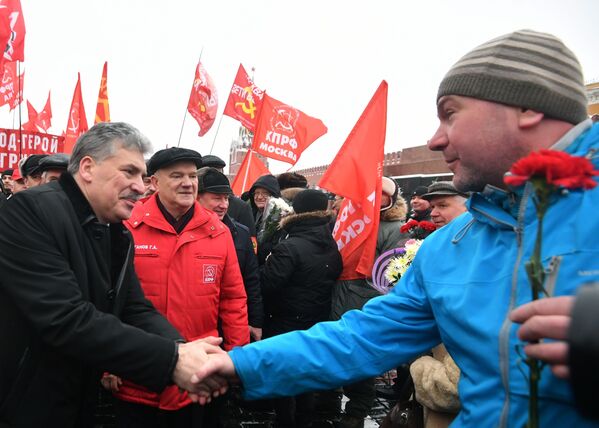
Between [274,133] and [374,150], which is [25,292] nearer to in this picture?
[374,150]

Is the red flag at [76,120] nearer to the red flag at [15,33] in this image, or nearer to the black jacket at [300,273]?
the red flag at [15,33]

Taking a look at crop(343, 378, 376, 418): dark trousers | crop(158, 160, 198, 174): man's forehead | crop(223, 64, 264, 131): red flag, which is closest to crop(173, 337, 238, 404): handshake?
crop(158, 160, 198, 174): man's forehead

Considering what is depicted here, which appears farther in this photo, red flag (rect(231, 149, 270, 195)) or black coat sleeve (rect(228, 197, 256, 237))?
red flag (rect(231, 149, 270, 195))

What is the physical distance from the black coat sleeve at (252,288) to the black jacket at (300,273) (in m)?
0.19

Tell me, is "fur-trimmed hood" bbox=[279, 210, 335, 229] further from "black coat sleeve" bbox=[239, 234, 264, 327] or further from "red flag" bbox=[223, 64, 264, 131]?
"red flag" bbox=[223, 64, 264, 131]

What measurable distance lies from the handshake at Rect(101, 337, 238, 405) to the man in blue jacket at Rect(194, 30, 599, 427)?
80 centimetres

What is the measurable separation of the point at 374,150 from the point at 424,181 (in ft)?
18.2

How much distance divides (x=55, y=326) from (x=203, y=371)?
0.66 m

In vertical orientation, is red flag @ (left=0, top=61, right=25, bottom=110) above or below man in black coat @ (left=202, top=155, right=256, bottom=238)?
above

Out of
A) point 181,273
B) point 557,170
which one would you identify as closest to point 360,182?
point 181,273

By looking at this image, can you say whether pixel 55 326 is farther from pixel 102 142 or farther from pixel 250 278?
pixel 250 278

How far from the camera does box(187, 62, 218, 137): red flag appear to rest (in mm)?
10742

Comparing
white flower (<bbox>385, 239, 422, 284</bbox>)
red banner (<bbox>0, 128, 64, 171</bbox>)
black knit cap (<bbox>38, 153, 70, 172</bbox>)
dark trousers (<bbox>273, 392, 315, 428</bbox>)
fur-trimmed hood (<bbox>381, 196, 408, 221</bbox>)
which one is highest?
red banner (<bbox>0, 128, 64, 171</bbox>)

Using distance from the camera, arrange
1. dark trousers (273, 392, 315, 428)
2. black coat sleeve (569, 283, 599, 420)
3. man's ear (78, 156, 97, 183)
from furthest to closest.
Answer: dark trousers (273, 392, 315, 428) < man's ear (78, 156, 97, 183) < black coat sleeve (569, 283, 599, 420)
